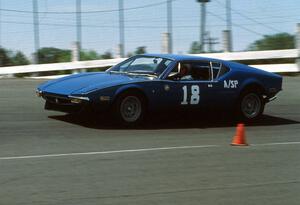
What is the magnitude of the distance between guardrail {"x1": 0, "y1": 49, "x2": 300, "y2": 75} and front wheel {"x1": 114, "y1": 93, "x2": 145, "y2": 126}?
11.8 metres

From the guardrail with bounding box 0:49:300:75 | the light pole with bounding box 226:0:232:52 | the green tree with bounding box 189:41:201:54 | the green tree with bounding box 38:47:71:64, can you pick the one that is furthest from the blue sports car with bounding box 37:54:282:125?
the green tree with bounding box 38:47:71:64

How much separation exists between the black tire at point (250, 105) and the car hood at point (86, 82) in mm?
2261

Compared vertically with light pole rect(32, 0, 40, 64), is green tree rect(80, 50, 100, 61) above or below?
below

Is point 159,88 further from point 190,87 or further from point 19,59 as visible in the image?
point 19,59

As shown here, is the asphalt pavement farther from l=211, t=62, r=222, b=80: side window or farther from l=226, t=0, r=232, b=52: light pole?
l=226, t=0, r=232, b=52: light pole

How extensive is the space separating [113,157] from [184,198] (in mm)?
2266

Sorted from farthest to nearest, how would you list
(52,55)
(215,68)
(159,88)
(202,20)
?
(52,55), (202,20), (215,68), (159,88)

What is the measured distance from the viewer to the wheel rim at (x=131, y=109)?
11195 mm

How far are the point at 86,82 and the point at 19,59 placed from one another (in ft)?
50.0

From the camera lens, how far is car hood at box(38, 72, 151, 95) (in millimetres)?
10844

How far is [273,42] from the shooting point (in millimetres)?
24766

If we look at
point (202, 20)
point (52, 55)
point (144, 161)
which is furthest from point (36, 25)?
point (144, 161)

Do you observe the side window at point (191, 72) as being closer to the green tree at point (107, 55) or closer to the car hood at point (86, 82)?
the car hood at point (86, 82)

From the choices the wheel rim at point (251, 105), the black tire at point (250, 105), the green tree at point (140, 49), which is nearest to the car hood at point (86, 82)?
the black tire at point (250, 105)
